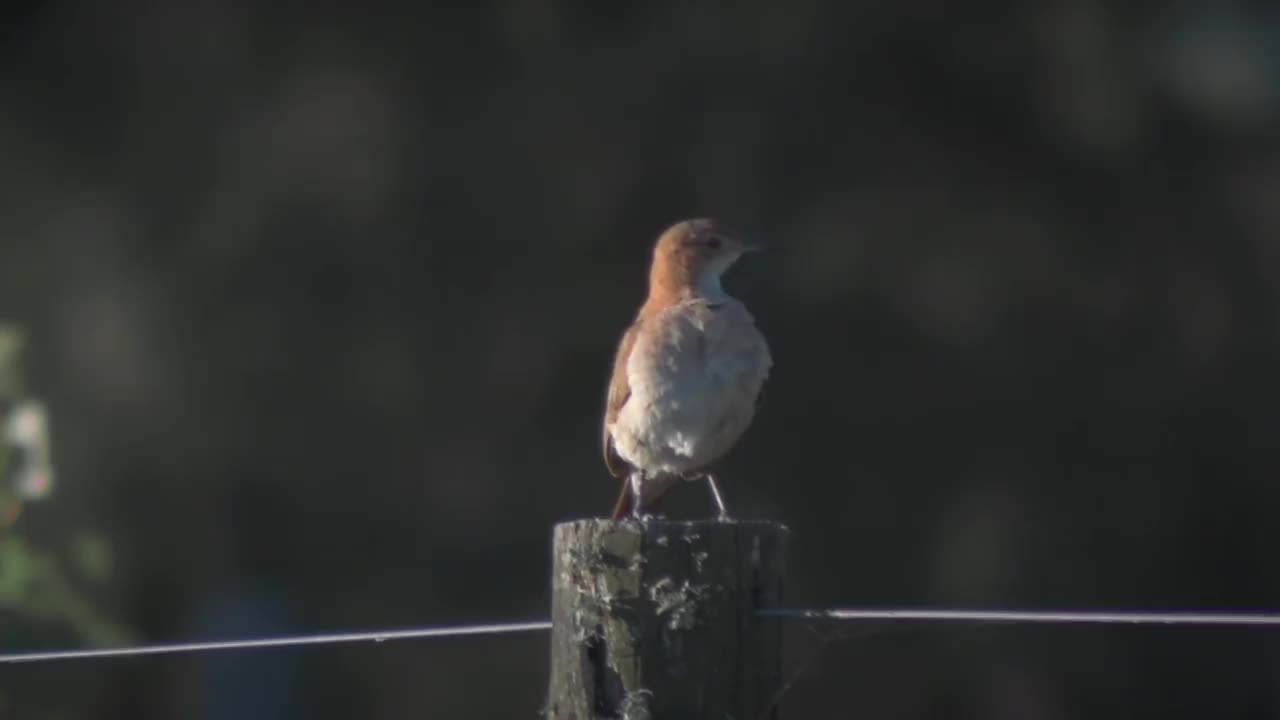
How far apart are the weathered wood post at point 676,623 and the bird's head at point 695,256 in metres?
1.95

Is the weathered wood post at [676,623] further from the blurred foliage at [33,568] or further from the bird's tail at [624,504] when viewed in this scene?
the blurred foliage at [33,568]

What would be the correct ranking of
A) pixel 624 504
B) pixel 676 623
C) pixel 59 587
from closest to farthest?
1. pixel 676 623
2. pixel 624 504
3. pixel 59 587

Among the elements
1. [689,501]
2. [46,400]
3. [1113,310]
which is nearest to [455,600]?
[689,501]

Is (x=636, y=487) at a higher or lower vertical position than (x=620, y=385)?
lower

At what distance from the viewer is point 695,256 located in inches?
197

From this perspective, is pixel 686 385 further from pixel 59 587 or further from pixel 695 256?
pixel 59 587

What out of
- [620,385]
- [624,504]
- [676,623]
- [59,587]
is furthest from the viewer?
[59,587]

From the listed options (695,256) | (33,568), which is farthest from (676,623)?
(33,568)

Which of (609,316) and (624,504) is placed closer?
(624,504)

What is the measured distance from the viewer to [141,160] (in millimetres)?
7500

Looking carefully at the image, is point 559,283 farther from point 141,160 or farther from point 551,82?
point 141,160

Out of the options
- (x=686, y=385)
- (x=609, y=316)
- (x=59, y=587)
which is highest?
(x=609, y=316)

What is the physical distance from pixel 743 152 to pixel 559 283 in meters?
0.76

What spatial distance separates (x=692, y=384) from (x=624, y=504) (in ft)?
2.84
